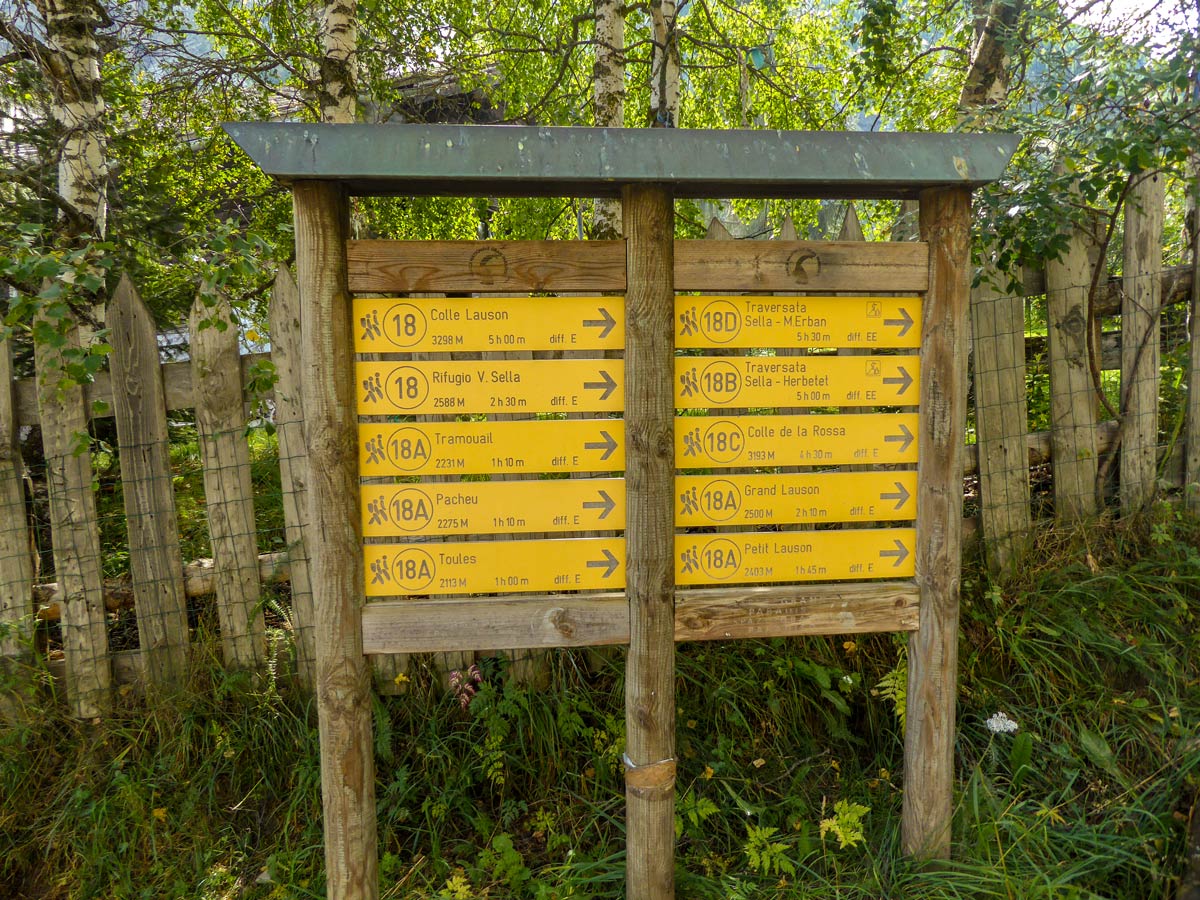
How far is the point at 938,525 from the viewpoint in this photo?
7.66 feet

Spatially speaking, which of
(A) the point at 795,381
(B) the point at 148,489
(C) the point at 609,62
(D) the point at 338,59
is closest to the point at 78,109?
(D) the point at 338,59

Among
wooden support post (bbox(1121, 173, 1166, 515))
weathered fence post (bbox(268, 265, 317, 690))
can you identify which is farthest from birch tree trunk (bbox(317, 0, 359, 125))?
wooden support post (bbox(1121, 173, 1166, 515))

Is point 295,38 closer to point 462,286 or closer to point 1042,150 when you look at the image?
point 462,286

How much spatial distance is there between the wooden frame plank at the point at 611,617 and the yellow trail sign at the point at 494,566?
0.16ft

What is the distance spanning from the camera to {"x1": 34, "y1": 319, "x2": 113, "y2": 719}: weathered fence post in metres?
2.85

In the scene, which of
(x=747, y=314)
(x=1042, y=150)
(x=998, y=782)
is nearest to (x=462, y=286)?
(x=747, y=314)

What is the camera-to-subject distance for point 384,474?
2.15 m

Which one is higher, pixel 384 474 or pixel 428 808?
pixel 384 474

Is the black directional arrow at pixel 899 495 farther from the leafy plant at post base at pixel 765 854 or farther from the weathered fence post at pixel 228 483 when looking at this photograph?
the weathered fence post at pixel 228 483

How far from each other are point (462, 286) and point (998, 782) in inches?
106

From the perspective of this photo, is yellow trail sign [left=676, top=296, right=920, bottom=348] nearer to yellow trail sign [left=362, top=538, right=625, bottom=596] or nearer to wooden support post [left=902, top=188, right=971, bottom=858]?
wooden support post [left=902, top=188, right=971, bottom=858]

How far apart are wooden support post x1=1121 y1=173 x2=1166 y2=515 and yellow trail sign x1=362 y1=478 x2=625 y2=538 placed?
275 cm

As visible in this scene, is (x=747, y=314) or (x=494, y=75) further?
(x=494, y=75)

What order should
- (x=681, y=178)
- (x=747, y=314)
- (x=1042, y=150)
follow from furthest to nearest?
(x=1042, y=150), (x=747, y=314), (x=681, y=178)
